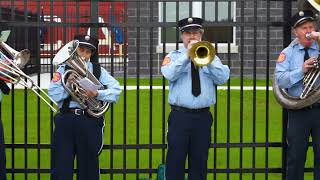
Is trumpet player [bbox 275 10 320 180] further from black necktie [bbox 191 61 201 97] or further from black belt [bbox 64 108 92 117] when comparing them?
black belt [bbox 64 108 92 117]

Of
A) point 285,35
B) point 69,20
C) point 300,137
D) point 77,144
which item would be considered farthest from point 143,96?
point 300,137

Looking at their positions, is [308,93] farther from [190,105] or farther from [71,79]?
[71,79]

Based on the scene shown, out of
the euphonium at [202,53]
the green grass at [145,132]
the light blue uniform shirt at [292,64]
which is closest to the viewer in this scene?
the euphonium at [202,53]

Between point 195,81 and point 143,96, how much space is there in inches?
343

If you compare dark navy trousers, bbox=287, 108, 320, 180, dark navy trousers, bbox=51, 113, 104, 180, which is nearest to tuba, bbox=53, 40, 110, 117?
dark navy trousers, bbox=51, 113, 104, 180

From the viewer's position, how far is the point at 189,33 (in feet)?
19.1

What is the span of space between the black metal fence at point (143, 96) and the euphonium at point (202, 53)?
2.20ft

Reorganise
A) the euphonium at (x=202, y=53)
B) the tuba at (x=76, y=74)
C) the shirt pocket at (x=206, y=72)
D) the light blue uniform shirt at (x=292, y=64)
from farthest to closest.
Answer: the light blue uniform shirt at (x=292, y=64) → the shirt pocket at (x=206, y=72) → the tuba at (x=76, y=74) → the euphonium at (x=202, y=53)

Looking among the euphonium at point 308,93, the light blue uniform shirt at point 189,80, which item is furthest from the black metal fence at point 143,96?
the euphonium at point 308,93

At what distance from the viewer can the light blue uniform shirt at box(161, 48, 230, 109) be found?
5.68 meters

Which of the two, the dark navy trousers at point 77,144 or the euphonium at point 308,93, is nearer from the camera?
the euphonium at point 308,93

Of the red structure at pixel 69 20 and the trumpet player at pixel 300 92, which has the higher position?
the red structure at pixel 69 20

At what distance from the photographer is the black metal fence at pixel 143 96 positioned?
21.1ft

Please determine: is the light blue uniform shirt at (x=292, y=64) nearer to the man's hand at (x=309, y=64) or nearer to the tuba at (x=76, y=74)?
the man's hand at (x=309, y=64)
